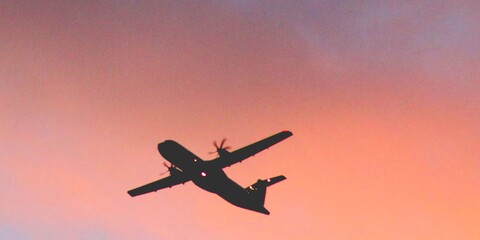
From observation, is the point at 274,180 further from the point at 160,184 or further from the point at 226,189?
the point at 160,184

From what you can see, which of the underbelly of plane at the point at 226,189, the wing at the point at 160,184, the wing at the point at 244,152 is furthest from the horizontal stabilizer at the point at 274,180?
the wing at the point at 160,184

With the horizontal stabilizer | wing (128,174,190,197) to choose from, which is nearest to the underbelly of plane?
the horizontal stabilizer

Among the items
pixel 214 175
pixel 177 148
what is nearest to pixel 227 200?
pixel 214 175

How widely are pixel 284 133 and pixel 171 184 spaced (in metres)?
17.5

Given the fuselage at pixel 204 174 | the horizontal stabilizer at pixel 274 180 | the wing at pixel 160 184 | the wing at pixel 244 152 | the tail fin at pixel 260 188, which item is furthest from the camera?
the tail fin at pixel 260 188

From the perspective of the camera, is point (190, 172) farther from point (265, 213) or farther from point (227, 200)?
point (265, 213)

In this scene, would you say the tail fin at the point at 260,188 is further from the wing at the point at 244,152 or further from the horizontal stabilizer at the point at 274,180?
the wing at the point at 244,152

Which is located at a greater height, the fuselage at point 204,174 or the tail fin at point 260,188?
the tail fin at point 260,188

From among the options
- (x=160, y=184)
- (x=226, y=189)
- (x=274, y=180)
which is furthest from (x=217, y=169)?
(x=160, y=184)

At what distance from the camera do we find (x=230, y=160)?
6103 cm

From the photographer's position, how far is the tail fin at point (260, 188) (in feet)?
221

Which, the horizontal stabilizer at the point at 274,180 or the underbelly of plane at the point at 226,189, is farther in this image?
the horizontal stabilizer at the point at 274,180

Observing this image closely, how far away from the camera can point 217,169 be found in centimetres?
6056

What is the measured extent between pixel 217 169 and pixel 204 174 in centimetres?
161
